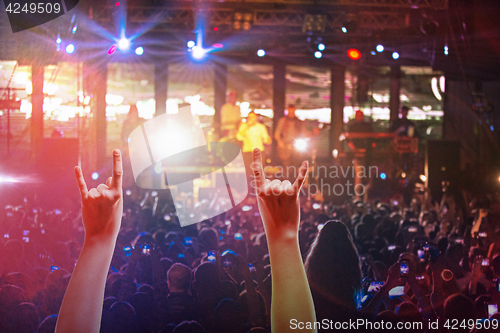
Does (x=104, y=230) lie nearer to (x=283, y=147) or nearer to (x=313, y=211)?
(x=313, y=211)

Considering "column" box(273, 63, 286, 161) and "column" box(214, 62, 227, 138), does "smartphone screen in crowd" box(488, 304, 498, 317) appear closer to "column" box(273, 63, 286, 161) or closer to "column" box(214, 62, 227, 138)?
"column" box(273, 63, 286, 161)

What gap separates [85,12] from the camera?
6.67 metres

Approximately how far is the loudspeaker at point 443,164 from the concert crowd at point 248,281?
3975 mm

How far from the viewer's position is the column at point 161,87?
1170cm

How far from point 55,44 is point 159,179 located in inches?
143

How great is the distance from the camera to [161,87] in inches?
462

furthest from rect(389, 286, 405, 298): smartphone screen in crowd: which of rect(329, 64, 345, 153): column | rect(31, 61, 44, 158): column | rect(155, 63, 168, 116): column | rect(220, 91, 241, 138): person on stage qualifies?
rect(155, 63, 168, 116): column

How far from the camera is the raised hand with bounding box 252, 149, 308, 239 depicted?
125cm

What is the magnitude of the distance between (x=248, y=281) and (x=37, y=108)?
641 cm

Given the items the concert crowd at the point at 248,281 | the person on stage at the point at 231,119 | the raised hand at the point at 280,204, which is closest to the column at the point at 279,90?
the person on stage at the point at 231,119

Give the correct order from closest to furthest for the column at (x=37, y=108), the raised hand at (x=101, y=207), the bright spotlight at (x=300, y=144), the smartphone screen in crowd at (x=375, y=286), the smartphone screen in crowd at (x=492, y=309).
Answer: the raised hand at (x=101, y=207) < the smartphone screen in crowd at (x=492, y=309) < the smartphone screen in crowd at (x=375, y=286) < the column at (x=37, y=108) < the bright spotlight at (x=300, y=144)

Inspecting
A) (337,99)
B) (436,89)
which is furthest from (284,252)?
(436,89)

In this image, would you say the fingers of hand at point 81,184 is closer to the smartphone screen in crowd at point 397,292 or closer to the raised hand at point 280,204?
the raised hand at point 280,204

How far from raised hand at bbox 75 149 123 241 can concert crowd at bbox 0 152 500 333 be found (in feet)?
0.52
